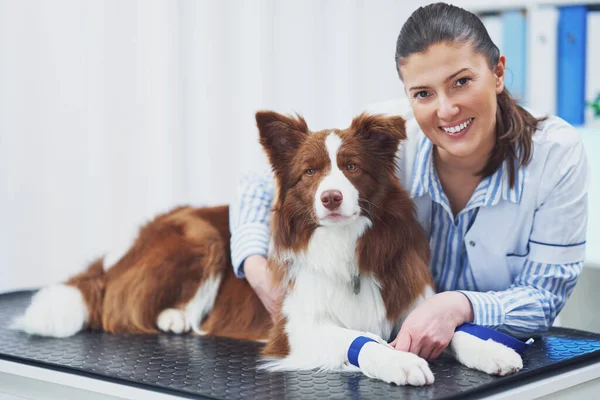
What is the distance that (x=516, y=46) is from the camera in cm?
321

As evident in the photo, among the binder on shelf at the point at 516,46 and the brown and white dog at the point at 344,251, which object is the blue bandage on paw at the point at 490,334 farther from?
the binder on shelf at the point at 516,46

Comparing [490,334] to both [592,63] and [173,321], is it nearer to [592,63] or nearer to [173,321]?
[173,321]

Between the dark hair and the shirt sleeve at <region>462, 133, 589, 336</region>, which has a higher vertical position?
the dark hair

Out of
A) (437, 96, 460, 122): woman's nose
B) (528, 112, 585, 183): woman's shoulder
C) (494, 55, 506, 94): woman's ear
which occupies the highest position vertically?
(494, 55, 506, 94): woman's ear

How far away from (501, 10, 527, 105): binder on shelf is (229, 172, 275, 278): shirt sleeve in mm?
1408

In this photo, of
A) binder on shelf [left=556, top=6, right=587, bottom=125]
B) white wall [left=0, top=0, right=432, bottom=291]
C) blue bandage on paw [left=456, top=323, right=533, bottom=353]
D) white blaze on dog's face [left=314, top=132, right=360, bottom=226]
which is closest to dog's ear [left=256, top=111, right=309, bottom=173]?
Answer: white blaze on dog's face [left=314, top=132, right=360, bottom=226]

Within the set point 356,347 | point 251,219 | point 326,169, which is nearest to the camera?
A: point 356,347

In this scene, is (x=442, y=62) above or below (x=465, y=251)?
above

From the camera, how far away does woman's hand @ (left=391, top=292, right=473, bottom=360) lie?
5.78 ft

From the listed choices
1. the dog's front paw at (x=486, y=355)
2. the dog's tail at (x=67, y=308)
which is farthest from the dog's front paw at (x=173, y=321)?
the dog's front paw at (x=486, y=355)

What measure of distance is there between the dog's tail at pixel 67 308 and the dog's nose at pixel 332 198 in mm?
1016

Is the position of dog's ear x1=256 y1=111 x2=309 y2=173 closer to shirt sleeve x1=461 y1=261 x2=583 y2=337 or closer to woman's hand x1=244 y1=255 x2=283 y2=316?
woman's hand x1=244 y1=255 x2=283 y2=316

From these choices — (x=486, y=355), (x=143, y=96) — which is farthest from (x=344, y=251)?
(x=143, y=96)

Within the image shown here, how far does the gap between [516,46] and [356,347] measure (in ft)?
6.44
